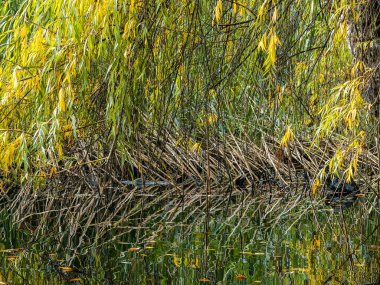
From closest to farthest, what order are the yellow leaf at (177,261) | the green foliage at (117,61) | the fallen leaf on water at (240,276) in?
the fallen leaf on water at (240,276) → the green foliage at (117,61) → the yellow leaf at (177,261)

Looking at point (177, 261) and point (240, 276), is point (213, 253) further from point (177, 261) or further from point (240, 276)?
point (240, 276)

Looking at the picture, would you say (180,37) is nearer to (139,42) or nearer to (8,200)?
(139,42)

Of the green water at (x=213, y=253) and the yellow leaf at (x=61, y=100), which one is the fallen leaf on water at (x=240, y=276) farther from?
the yellow leaf at (x=61, y=100)

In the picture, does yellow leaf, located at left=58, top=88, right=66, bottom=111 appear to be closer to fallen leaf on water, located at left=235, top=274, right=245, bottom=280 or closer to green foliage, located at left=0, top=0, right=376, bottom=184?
green foliage, located at left=0, top=0, right=376, bottom=184

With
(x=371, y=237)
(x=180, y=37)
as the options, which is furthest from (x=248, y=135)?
(x=180, y=37)

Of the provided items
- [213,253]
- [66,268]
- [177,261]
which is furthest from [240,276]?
[66,268]

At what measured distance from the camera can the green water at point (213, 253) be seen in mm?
3129

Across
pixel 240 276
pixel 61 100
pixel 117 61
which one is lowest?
pixel 240 276

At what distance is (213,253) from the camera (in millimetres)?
3637

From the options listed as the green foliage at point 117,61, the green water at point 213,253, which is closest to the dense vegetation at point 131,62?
the green foliage at point 117,61

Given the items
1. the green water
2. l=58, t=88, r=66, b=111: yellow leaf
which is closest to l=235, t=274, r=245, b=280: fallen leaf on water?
the green water

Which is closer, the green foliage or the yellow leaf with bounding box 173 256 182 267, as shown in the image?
the green foliage

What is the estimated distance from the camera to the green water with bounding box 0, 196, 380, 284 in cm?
313

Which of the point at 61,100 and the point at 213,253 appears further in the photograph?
the point at 213,253
